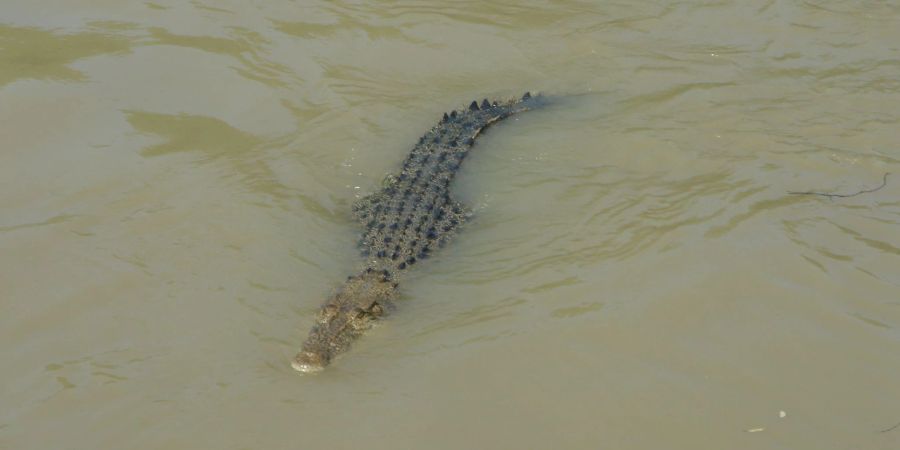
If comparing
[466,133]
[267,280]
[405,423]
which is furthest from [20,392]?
[466,133]

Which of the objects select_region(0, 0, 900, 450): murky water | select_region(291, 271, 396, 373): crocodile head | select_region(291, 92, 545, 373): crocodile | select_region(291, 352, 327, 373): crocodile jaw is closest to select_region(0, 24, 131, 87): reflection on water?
select_region(0, 0, 900, 450): murky water

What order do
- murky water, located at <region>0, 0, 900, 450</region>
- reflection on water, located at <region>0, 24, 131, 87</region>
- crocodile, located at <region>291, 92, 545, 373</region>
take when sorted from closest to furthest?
murky water, located at <region>0, 0, 900, 450</region> < crocodile, located at <region>291, 92, 545, 373</region> < reflection on water, located at <region>0, 24, 131, 87</region>

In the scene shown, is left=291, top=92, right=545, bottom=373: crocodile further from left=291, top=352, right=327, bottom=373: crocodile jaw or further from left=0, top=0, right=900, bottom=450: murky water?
left=0, top=0, right=900, bottom=450: murky water

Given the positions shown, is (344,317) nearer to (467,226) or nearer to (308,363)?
(308,363)

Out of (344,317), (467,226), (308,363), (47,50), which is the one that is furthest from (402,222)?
(47,50)

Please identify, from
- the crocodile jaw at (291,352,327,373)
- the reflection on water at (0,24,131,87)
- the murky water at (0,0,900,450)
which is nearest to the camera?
the murky water at (0,0,900,450)

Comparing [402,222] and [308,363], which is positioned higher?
[402,222]

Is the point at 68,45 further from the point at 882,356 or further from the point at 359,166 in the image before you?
the point at 882,356
